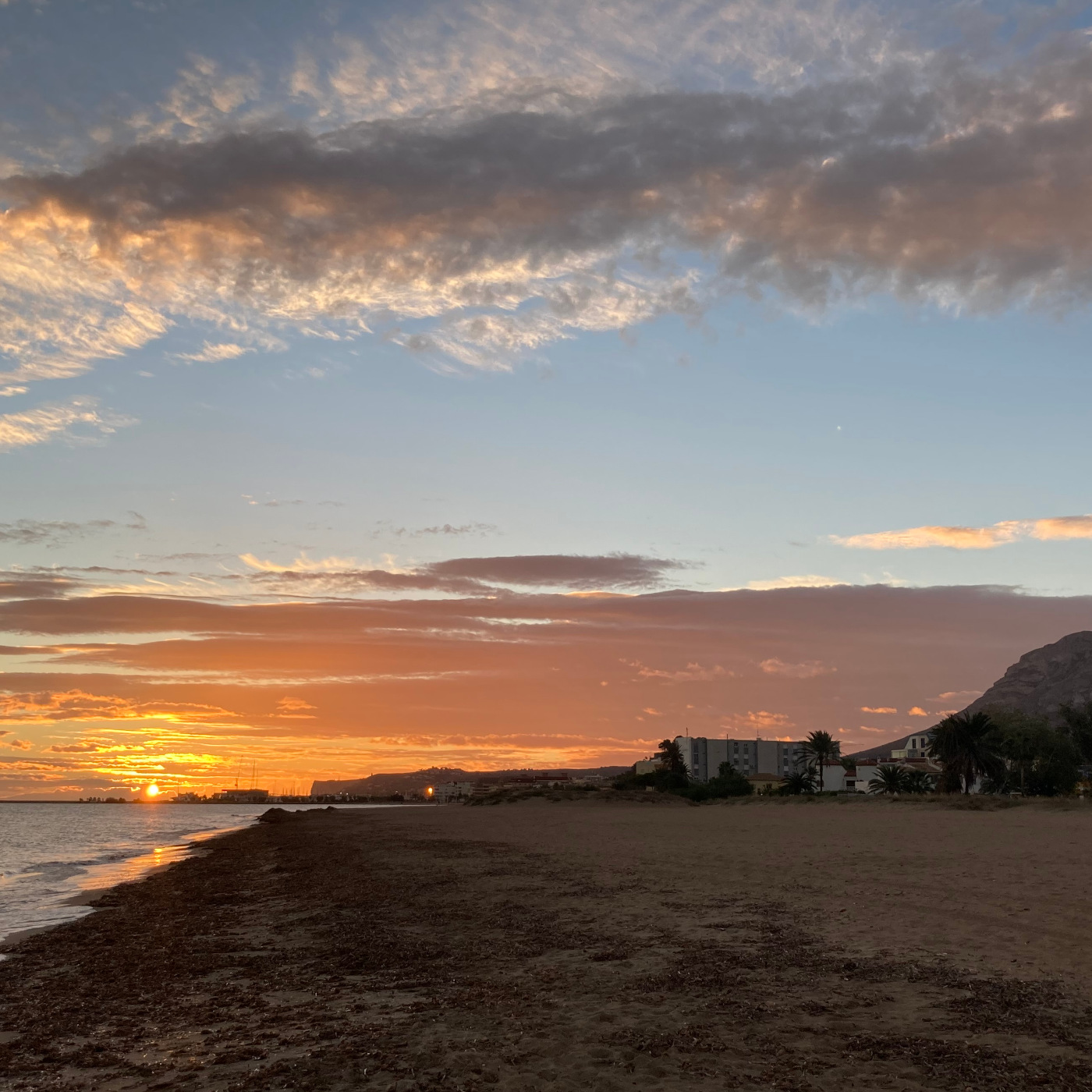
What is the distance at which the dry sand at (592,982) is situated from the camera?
8.94 m

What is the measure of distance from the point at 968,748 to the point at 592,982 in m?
87.0

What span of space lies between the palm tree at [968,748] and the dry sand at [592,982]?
65.9 m

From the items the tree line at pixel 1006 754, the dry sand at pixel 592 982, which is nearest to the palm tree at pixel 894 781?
the tree line at pixel 1006 754

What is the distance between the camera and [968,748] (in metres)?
88.1

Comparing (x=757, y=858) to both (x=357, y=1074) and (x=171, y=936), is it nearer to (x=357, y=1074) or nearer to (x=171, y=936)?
(x=171, y=936)

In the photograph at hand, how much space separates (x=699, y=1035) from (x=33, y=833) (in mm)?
112120

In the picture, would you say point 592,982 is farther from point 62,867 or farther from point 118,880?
point 62,867

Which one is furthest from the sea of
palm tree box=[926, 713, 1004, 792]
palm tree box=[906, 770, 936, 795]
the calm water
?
palm tree box=[906, 770, 936, 795]

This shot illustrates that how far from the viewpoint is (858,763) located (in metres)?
173

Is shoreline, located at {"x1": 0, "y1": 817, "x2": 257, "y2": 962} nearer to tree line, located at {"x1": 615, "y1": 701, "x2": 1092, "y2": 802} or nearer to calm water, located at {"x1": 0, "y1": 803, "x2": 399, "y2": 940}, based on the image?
calm water, located at {"x1": 0, "y1": 803, "x2": 399, "y2": 940}

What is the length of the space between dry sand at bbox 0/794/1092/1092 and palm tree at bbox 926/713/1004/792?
6591cm

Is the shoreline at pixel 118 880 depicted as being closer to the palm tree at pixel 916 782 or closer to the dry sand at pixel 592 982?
the dry sand at pixel 592 982

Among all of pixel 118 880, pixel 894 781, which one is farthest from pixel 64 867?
pixel 894 781

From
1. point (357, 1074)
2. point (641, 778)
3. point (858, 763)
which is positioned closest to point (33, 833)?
point (641, 778)
